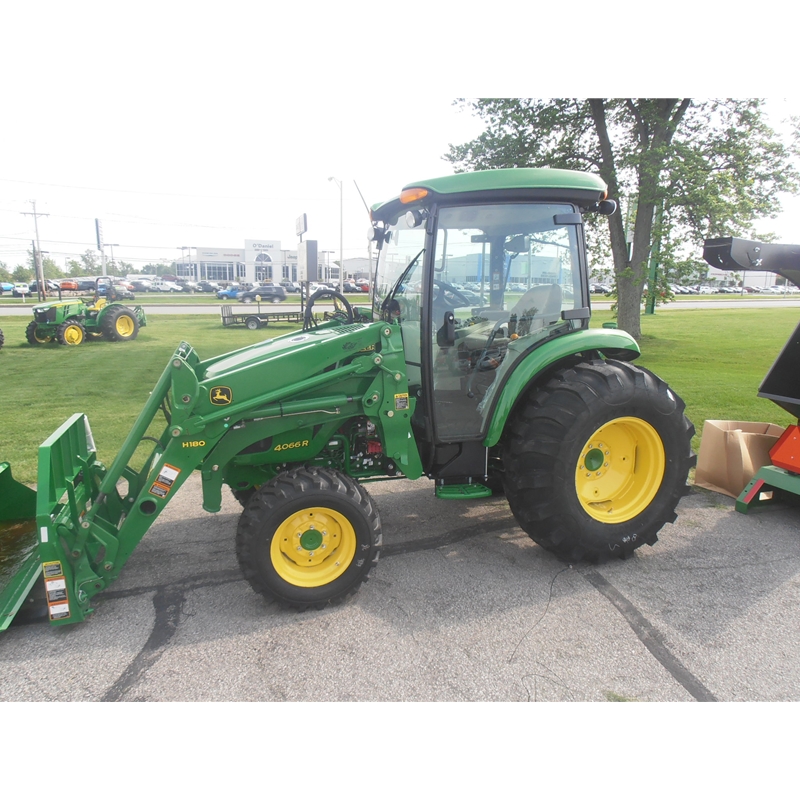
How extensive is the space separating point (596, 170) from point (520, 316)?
37.1ft

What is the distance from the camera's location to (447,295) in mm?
3691

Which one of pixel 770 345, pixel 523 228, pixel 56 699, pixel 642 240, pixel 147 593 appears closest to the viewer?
pixel 56 699

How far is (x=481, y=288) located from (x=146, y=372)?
9.33 m

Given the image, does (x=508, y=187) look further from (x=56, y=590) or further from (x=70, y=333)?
(x=70, y=333)

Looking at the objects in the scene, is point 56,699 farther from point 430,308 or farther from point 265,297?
point 265,297

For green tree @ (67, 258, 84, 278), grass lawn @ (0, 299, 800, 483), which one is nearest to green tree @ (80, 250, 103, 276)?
green tree @ (67, 258, 84, 278)

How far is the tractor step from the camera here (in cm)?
381

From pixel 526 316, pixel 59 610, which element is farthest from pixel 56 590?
pixel 526 316

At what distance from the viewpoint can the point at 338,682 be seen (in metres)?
2.72

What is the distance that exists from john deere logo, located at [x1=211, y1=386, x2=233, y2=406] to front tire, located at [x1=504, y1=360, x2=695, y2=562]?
1755 mm

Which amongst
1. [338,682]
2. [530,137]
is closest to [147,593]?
[338,682]

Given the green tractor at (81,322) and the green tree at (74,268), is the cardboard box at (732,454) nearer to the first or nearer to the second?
the green tractor at (81,322)

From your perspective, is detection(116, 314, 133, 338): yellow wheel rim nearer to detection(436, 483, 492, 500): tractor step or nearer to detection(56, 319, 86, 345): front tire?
detection(56, 319, 86, 345): front tire

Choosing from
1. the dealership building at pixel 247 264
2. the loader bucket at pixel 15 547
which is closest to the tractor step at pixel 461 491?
the loader bucket at pixel 15 547
